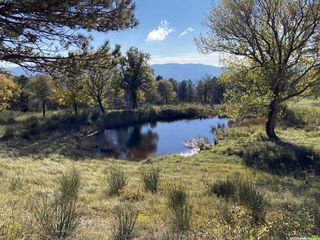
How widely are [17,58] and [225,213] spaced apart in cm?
505

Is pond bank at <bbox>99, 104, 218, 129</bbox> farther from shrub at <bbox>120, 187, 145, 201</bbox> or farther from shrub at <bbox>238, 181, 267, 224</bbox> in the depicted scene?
shrub at <bbox>238, 181, 267, 224</bbox>

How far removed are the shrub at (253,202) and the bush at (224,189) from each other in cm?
89

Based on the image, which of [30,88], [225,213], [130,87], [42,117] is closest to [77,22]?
[225,213]

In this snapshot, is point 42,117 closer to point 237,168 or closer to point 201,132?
point 201,132

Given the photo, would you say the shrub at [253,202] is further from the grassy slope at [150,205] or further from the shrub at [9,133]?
the shrub at [9,133]

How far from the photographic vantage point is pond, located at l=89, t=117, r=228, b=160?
23.2 m

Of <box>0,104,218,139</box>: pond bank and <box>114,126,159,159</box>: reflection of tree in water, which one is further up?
<box>0,104,218,139</box>: pond bank

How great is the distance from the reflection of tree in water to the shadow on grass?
810 cm

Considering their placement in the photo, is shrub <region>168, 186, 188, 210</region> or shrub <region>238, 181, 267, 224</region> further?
shrub <region>168, 186, 188, 210</region>

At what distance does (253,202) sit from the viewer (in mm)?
5637

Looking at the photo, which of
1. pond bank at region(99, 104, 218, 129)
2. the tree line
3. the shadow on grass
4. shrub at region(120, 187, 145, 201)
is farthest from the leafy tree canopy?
pond bank at region(99, 104, 218, 129)

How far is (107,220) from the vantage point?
5438 millimetres

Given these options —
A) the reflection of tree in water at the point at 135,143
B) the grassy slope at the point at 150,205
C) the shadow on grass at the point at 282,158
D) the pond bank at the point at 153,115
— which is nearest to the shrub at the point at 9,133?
the reflection of tree in water at the point at 135,143

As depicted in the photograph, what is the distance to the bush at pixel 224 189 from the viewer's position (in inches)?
297
